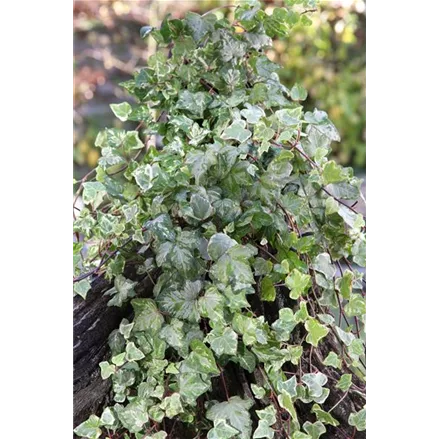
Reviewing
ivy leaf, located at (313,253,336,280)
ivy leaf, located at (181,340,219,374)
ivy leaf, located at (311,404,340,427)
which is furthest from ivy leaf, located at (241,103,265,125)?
ivy leaf, located at (311,404,340,427)

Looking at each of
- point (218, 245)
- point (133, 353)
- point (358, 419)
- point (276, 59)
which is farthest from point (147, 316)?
point (276, 59)

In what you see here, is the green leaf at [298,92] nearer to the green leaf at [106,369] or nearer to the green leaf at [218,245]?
the green leaf at [218,245]

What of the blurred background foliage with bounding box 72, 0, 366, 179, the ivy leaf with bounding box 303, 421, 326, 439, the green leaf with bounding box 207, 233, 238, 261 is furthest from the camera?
the blurred background foliage with bounding box 72, 0, 366, 179

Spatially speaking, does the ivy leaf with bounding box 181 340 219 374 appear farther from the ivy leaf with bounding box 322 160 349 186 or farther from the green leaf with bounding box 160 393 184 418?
the ivy leaf with bounding box 322 160 349 186

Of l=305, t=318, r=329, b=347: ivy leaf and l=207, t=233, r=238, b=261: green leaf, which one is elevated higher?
l=207, t=233, r=238, b=261: green leaf

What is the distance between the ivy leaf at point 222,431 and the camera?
97 cm

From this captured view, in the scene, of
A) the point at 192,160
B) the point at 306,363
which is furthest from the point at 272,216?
the point at 306,363

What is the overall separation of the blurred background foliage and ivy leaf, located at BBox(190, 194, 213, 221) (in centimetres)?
269

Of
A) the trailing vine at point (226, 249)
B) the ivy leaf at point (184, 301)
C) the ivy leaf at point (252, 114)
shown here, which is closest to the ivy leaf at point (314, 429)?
the trailing vine at point (226, 249)

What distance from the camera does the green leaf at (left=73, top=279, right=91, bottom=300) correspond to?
107cm

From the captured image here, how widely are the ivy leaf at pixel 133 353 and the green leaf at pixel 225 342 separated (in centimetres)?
12

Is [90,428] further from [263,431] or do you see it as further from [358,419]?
[358,419]
